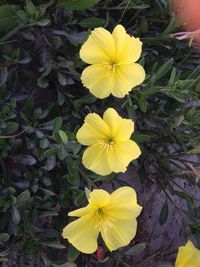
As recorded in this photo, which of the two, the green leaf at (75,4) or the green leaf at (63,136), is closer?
the green leaf at (63,136)

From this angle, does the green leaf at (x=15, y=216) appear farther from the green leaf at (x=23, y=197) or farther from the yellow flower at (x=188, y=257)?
the yellow flower at (x=188, y=257)

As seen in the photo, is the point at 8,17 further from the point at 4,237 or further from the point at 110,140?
the point at 4,237

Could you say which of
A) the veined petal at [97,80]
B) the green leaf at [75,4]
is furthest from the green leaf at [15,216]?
the green leaf at [75,4]

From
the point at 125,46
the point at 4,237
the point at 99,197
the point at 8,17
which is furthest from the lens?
the point at 8,17

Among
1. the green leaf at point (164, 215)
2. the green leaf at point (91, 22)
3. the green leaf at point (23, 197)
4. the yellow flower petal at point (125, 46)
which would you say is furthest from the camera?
the green leaf at point (164, 215)

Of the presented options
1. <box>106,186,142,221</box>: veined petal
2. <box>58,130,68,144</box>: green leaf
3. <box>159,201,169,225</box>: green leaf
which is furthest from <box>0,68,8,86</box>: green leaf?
<box>159,201,169,225</box>: green leaf

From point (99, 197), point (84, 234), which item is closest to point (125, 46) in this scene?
point (99, 197)

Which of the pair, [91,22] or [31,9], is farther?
[91,22]

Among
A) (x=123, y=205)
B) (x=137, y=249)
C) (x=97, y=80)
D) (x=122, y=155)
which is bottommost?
(x=137, y=249)
